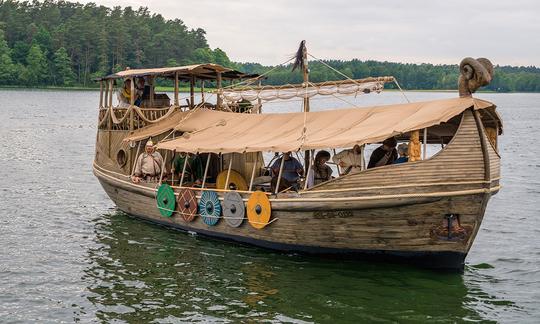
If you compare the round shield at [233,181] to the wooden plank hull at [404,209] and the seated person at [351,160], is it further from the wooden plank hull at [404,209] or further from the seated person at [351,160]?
the seated person at [351,160]

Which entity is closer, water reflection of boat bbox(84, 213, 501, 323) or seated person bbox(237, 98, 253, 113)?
water reflection of boat bbox(84, 213, 501, 323)

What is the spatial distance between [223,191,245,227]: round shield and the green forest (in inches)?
3578

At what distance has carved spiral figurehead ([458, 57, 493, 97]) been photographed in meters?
14.0

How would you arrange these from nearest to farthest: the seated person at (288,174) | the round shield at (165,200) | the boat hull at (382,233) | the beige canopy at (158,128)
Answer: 1. the boat hull at (382,233)
2. the seated person at (288,174)
3. the round shield at (165,200)
4. the beige canopy at (158,128)

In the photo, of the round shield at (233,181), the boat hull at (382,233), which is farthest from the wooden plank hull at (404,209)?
the round shield at (233,181)

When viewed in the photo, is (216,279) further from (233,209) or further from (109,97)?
(109,97)

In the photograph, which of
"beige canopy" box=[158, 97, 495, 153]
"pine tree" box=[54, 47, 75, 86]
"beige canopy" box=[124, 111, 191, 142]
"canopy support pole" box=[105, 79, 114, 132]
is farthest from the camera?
"pine tree" box=[54, 47, 75, 86]

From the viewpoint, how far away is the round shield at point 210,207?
17172 mm

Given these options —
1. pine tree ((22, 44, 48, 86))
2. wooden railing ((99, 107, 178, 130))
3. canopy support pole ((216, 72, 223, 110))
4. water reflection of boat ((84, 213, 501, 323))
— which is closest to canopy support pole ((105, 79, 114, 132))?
wooden railing ((99, 107, 178, 130))

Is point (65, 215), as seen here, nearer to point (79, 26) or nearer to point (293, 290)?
point (293, 290)

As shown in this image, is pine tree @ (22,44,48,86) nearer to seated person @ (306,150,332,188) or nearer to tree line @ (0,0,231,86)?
tree line @ (0,0,231,86)

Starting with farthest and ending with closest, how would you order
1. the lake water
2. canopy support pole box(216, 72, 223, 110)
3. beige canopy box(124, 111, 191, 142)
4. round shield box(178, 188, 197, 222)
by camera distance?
canopy support pole box(216, 72, 223, 110), beige canopy box(124, 111, 191, 142), round shield box(178, 188, 197, 222), the lake water

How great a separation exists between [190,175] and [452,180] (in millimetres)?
8732

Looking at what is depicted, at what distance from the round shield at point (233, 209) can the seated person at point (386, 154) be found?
328 cm
